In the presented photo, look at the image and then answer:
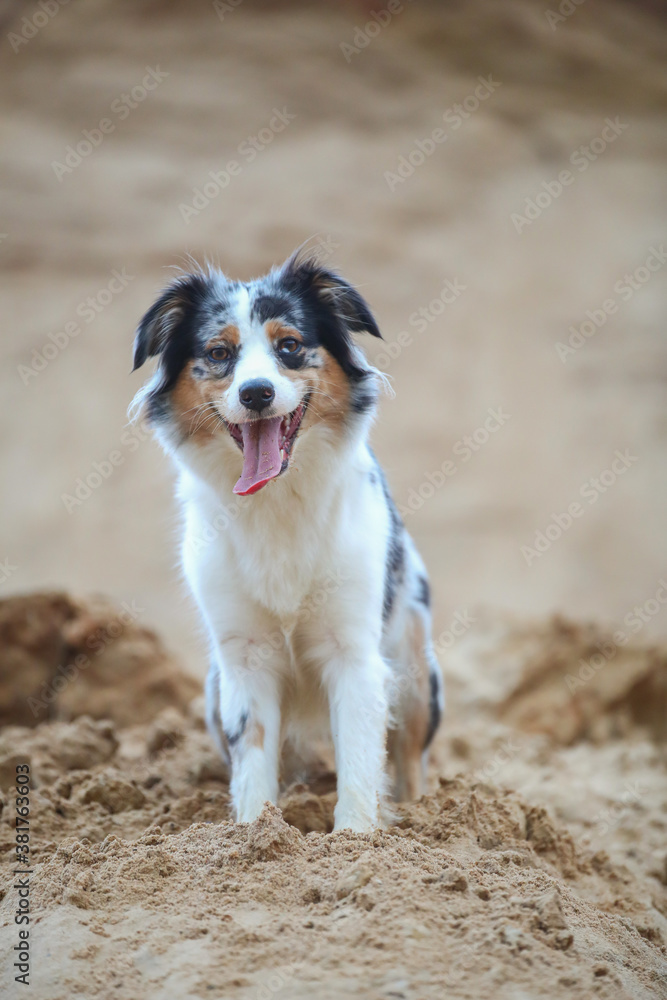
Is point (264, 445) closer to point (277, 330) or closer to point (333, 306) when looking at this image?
point (277, 330)

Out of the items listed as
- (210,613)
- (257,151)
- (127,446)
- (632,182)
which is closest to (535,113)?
(632,182)

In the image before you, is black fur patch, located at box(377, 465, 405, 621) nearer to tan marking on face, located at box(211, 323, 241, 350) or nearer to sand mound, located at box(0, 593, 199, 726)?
tan marking on face, located at box(211, 323, 241, 350)

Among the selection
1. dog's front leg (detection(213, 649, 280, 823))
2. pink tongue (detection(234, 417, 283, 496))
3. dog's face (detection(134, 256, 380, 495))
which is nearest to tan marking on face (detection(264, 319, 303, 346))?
dog's face (detection(134, 256, 380, 495))

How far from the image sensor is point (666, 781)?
580cm

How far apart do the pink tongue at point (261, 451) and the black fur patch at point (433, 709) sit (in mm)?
1775

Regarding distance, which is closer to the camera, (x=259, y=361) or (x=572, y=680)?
(x=259, y=361)

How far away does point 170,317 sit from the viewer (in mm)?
3938

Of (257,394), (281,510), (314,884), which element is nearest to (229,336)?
(257,394)

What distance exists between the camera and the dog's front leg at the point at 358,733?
3.54 metres

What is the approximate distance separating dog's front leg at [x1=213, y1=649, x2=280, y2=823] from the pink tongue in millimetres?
841

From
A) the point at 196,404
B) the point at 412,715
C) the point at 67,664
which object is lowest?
the point at 412,715

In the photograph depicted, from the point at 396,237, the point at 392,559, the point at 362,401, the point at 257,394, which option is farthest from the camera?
the point at 396,237

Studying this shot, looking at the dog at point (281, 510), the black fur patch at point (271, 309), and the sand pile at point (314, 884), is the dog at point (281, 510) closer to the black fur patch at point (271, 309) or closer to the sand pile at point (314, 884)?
the black fur patch at point (271, 309)

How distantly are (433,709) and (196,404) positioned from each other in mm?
2131
